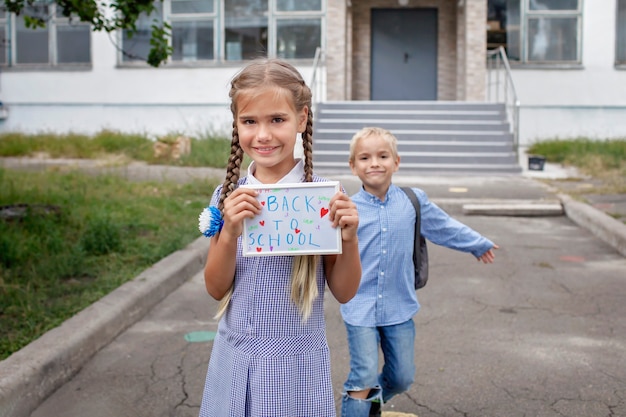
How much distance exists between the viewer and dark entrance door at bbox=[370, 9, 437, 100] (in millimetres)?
21562

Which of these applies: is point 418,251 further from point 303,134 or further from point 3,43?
point 3,43

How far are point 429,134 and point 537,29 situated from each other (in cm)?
594

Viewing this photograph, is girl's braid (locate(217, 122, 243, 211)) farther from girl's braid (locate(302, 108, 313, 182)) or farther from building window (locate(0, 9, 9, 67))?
building window (locate(0, 9, 9, 67))

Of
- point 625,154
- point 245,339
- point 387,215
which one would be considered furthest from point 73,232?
point 625,154

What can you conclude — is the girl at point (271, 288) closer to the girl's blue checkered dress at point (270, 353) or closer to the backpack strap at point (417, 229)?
the girl's blue checkered dress at point (270, 353)

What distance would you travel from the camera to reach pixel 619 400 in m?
4.29

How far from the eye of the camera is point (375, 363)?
360 centimetres

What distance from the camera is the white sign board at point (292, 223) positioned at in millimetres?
2330

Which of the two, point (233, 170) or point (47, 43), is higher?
point (47, 43)

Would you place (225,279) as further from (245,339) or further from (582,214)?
(582,214)

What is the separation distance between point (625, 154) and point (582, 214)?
25.7ft

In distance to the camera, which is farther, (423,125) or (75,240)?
(423,125)

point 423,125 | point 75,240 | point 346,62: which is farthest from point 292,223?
point 346,62

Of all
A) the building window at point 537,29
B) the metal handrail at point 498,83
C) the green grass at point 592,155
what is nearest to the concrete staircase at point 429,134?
the metal handrail at point 498,83
